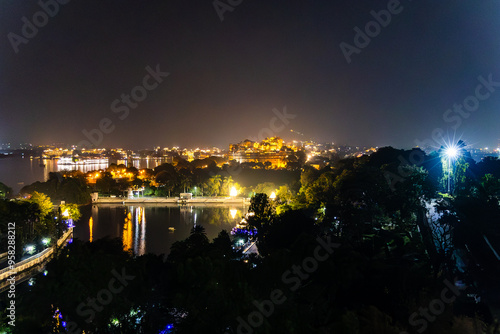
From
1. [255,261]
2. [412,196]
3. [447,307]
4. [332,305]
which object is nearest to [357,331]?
[332,305]

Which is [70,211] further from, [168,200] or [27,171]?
[27,171]

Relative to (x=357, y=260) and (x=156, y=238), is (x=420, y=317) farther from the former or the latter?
(x=156, y=238)

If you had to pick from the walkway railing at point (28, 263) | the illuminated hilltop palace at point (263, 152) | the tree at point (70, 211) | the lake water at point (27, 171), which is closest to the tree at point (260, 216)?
the walkway railing at point (28, 263)

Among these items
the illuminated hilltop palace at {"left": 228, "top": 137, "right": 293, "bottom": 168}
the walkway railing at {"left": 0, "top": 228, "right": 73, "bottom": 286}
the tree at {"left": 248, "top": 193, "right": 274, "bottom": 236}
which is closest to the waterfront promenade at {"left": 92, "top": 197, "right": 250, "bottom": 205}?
the tree at {"left": 248, "top": 193, "right": 274, "bottom": 236}

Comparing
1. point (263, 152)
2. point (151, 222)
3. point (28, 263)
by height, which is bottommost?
point (151, 222)

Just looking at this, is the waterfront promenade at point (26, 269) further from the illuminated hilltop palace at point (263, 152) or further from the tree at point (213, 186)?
the illuminated hilltop palace at point (263, 152)

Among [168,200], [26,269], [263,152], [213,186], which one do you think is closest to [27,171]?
[263,152]
